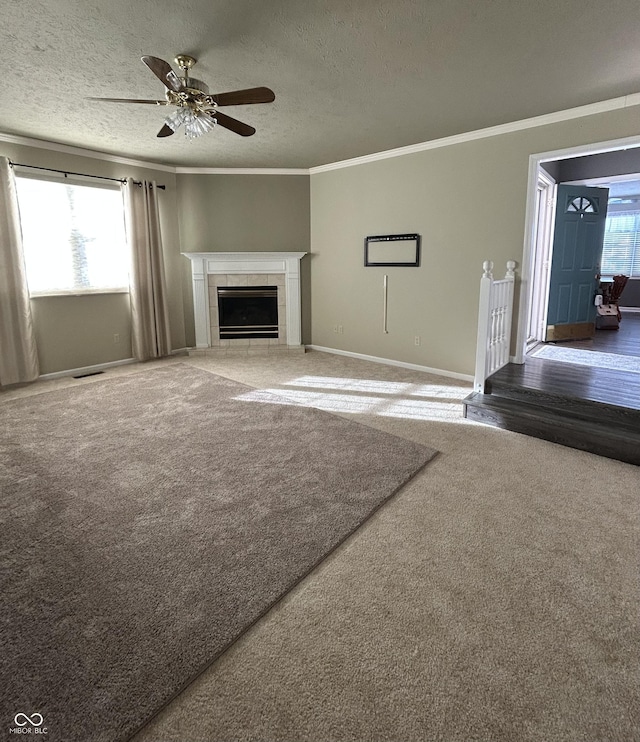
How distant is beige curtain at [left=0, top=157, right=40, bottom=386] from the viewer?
459cm

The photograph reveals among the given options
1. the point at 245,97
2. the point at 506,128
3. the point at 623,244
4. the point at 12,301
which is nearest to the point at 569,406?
the point at 506,128

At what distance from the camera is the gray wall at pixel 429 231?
4344mm

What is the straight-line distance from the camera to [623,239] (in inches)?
368

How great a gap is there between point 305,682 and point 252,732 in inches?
8.7

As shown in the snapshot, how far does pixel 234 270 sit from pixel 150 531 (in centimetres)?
483

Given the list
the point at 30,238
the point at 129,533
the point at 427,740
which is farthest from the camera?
the point at 30,238

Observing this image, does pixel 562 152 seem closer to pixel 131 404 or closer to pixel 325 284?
pixel 325 284

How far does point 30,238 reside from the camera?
4.91 meters

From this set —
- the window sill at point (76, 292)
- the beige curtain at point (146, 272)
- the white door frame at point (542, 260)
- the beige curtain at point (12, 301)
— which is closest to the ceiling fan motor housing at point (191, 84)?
the beige curtain at point (12, 301)

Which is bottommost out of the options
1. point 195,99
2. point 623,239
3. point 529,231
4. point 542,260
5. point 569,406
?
point 569,406

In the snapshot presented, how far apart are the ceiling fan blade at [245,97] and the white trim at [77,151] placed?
10.4 feet

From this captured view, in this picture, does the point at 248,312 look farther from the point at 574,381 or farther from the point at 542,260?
the point at 574,381

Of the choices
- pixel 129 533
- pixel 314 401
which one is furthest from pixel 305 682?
pixel 314 401

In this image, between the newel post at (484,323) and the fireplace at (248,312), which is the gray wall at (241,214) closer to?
the fireplace at (248,312)
